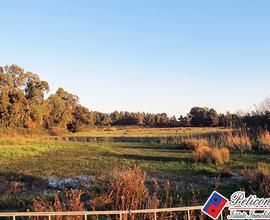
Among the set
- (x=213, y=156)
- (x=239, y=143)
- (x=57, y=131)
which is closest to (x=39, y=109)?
(x=57, y=131)

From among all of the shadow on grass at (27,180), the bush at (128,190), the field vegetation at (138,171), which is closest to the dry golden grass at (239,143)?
the field vegetation at (138,171)

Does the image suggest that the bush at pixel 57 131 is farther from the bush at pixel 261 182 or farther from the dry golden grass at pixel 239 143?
the bush at pixel 261 182

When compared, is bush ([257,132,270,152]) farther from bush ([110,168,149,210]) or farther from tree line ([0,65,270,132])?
tree line ([0,65,270,132])

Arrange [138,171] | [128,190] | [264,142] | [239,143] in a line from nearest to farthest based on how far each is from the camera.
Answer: [128,190], [138,171], [264,142], [239,143]

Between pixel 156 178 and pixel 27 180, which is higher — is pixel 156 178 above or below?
below

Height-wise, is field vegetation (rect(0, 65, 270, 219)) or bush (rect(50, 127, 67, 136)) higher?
bush (rect(50, 127, 67, 136))

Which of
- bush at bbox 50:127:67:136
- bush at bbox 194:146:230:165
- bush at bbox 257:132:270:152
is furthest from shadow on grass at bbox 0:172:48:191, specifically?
bush at bbox 50:127:67:136

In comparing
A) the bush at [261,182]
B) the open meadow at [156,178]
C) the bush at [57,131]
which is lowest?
the open meadow at [156,178]

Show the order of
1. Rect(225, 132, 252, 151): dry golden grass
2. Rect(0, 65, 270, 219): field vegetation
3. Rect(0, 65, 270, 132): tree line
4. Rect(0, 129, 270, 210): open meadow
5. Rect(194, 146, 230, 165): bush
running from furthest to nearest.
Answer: Rect(0, 65, 270, 132): tree line < Rect(225, 132, 252, 151): dry golden grass < Rect(194, 146, 230, 165): bush < Rect(0, 129, 270, 210): open meadow < Rect(0, 65, 270, 219): field vegetation

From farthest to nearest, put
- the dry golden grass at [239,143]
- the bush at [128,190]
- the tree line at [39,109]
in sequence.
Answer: the tree line at [39,109] < the dry golden grass at [239,143] < the bush at [128,190]

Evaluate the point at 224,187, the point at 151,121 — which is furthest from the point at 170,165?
the point at 151,121

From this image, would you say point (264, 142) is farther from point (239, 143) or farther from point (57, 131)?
point (57, 131)

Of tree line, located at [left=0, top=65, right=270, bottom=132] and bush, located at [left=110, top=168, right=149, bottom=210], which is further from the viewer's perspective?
tree line, located at [left=0, top=65, right=270, bottom=132]

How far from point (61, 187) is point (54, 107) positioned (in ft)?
209
